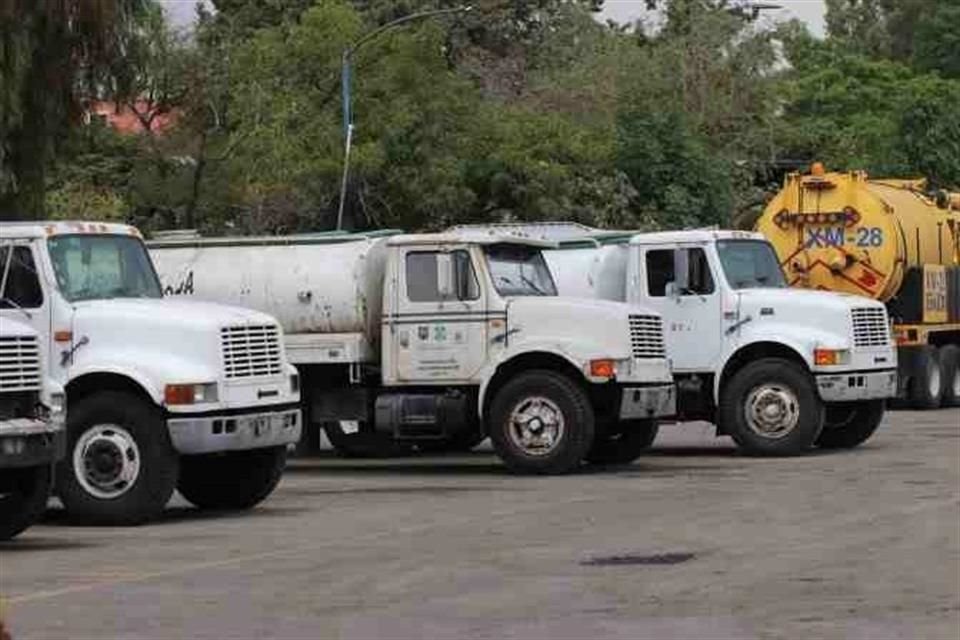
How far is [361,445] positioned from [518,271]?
404 centimetres

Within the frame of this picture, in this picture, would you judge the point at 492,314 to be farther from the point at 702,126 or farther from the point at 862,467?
the point at 702,126

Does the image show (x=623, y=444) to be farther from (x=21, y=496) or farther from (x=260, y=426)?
(x=21, y=496)

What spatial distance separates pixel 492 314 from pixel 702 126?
41.0 m

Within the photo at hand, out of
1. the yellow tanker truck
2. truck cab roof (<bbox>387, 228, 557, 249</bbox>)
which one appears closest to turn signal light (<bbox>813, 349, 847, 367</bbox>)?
truck cab roof (<bbox>387, 228, 557, 249</bbox>)

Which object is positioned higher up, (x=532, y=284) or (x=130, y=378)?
(x=532, y=284)

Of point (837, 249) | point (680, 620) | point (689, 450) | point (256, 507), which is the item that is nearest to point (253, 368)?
point (256, 507)

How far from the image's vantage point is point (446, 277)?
22516 mm

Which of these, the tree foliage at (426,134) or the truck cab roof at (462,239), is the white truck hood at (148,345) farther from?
the tree foliage at (426,134)

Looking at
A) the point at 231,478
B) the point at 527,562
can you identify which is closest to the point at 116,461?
the point at 231,478

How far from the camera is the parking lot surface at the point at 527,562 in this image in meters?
11.8

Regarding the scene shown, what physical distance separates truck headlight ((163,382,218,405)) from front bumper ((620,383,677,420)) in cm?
594

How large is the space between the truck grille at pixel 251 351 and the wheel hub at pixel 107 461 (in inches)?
39.6

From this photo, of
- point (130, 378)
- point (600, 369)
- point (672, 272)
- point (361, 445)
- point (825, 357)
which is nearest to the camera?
point (130, 378)

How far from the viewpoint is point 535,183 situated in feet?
155
